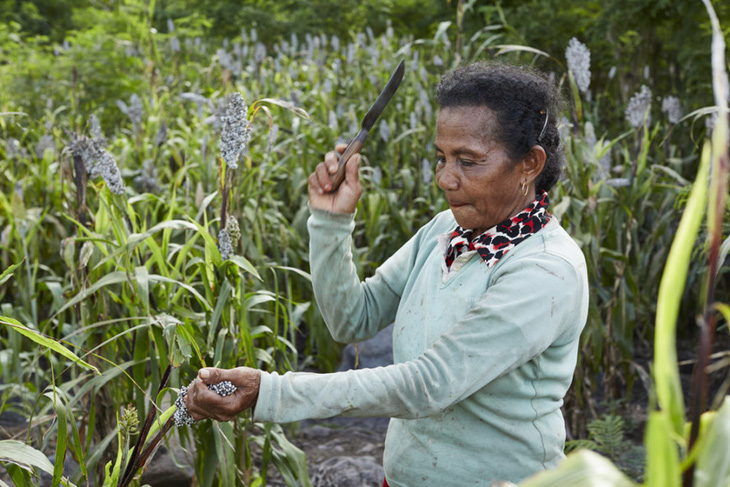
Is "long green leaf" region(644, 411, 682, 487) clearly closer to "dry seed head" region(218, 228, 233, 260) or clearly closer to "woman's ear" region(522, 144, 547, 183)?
"woman's ear" region(522, 144, 547, 183)

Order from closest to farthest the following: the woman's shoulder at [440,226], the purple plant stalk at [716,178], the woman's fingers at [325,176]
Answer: the purple plant stalk at [716,178] → the woman's fingers at [325,176] → the woman's shoulder at [440,226]

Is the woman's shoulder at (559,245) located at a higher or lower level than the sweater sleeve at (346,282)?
higher

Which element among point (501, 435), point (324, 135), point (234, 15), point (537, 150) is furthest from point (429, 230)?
point (234, 15)

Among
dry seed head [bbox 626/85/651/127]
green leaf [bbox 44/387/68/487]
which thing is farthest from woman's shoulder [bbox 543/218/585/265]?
dry seed head [bbox 626/85/651/127]

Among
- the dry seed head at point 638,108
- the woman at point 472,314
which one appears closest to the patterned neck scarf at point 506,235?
the woman at point 472,314

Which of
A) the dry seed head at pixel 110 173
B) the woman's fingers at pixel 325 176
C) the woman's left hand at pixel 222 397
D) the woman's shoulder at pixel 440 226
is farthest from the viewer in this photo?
the dry seed head at pixel 110 173

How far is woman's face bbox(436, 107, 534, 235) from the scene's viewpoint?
1.75 meters

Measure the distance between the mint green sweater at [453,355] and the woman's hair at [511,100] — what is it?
215 millimetres

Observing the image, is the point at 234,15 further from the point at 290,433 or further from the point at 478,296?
the point at 478,296

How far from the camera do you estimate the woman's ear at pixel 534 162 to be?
1803 millimetres

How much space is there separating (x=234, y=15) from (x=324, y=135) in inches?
206

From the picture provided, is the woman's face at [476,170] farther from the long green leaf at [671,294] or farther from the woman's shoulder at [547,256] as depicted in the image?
the long green leaf at [671,294]

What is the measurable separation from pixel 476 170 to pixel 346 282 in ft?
1.47

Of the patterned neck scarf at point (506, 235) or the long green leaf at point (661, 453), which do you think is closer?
the long green leaf at point (661, 453)
